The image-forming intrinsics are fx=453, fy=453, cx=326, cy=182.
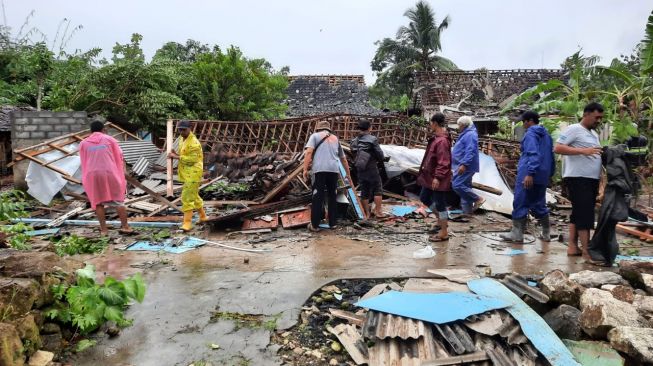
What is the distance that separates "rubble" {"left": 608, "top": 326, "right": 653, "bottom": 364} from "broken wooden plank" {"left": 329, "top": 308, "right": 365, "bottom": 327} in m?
1.72

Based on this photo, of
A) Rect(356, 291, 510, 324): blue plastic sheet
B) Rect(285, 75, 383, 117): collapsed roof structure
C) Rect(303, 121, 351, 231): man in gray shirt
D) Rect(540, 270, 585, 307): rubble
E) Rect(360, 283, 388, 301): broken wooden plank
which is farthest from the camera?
Rect(285, 75, 383, 117): collapsed roof structure

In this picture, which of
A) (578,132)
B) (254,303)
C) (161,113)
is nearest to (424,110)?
(161,113)

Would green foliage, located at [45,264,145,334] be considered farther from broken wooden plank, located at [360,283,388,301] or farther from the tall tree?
the tall tree

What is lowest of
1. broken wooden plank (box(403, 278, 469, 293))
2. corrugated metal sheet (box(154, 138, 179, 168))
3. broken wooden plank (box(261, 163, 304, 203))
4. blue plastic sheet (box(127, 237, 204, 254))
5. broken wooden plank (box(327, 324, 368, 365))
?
blue plastic sheet (box(127, 237, 204, 254))

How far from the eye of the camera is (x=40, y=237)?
22.2 feet

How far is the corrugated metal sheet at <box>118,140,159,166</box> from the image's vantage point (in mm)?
11266

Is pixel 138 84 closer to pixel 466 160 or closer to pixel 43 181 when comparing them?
pixel 43 181

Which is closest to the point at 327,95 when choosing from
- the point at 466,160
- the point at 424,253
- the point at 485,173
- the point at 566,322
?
the point at 485,173

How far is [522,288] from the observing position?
389 centimetres

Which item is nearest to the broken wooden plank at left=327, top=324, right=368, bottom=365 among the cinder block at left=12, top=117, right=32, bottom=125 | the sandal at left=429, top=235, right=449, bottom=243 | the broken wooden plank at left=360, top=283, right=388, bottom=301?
the broken wooden plank at left=360, top=283, right=388, bottom=301

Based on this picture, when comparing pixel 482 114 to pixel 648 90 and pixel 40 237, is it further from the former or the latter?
pixel 40 237

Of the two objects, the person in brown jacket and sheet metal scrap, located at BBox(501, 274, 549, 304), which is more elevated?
the person in brown jacket

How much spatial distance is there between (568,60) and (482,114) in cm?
1003

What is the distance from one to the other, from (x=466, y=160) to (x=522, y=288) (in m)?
3.44
